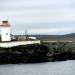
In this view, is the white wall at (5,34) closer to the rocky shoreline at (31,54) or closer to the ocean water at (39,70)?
the rocky shoreline at (31,54)

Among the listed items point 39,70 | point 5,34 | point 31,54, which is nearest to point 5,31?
point 5,34

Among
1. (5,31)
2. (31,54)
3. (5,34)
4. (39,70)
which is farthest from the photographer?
(5,31)

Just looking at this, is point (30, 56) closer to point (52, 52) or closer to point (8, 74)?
point (52, 52)

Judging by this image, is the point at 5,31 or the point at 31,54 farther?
the point at 5,31

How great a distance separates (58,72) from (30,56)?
19367 millimetres

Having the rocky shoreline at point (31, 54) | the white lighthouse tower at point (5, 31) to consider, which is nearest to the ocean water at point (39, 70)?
the rocky shoreline at point (31, 54)

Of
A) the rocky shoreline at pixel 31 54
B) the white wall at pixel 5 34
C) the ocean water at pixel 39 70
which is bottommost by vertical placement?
the ocean water at pixel 39 70

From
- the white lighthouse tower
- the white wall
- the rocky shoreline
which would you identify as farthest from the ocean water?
the white lighthouse tower

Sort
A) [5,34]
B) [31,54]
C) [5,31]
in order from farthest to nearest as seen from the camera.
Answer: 1. [5,31]
2. [5,34]
3. [31,54]

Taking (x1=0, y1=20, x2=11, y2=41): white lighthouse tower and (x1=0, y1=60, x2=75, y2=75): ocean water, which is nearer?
(x1=0, y1=60, x2=75, y2=75): ocean water

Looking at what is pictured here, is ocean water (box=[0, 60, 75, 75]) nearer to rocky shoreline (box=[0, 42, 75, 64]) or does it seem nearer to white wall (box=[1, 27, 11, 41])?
rocky shoreline (box=[0, 42, 75, 64])

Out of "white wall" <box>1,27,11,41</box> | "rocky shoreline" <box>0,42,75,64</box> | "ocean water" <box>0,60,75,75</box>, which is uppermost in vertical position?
"white wall" <box>1,27,11,41</box>

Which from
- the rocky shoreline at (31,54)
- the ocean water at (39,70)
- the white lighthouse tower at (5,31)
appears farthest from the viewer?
the white lighthouse tower at (5,31)

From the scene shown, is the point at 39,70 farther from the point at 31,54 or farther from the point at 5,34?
the point at 5,34
